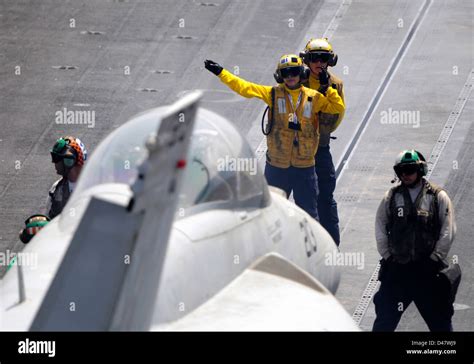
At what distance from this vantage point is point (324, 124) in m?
16.1

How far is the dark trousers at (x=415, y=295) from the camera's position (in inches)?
525

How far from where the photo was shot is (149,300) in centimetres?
819

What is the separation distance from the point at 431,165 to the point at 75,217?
9656mm

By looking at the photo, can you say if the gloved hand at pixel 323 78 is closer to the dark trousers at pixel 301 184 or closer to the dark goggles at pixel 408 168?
the dark trousers at pixel 301 184

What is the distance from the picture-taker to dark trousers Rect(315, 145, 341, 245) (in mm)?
16641

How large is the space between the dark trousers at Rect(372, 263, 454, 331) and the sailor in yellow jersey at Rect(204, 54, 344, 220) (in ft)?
8.24

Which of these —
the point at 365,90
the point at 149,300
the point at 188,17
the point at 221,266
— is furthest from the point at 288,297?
the point at 188,17

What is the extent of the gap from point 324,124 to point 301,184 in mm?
848
